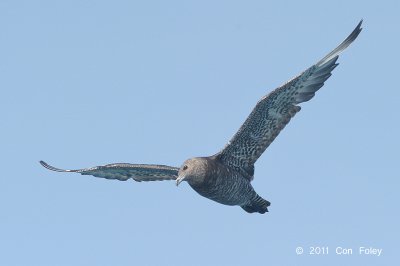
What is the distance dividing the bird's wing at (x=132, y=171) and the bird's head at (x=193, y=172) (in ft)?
9.18

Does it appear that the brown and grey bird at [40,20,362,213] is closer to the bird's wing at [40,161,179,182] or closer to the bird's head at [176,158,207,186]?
the bird's head at [176,158,207,186]

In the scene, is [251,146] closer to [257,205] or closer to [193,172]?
[257,205]

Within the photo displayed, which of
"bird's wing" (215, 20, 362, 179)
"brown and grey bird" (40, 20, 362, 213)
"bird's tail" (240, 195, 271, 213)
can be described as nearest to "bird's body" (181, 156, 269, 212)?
"brown and grey bird" (40, 20, 362, 213)

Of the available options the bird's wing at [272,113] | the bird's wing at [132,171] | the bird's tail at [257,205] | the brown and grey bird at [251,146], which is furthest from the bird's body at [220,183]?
the bird's wing at [132,171]

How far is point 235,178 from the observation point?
30609 millimetres

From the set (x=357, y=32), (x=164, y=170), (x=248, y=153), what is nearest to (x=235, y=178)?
(x=248, y=153)

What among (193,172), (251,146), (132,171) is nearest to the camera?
(193,172)

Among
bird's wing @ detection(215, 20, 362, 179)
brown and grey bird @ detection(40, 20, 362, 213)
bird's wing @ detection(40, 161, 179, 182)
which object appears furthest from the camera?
bird's wing @ detection(40, 161, 179, 182)

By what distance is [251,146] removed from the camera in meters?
31.1

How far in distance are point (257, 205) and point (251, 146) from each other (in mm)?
1980

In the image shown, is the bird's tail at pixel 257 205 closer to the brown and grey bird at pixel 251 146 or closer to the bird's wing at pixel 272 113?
the brown and grey bird at pixel 251 146

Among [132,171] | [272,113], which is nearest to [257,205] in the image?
[272,113]

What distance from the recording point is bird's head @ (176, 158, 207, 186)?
97.6ft

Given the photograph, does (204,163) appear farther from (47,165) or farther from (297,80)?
(47,165)
